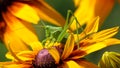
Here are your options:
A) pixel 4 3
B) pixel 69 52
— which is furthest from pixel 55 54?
pixel 4 3

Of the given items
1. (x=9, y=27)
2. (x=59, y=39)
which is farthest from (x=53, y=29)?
(x=9, y=27)

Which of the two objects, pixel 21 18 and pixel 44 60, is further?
pixel 21 18

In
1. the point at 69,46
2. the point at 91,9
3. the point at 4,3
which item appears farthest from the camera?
the point at 4,3

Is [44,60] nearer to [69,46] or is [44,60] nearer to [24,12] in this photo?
[69,46]

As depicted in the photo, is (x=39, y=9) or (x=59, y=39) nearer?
(x=59, y=39)

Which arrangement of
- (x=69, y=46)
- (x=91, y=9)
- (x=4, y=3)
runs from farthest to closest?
(x=4, y=3) → (x=91, y=9) → (x=69, y=46)

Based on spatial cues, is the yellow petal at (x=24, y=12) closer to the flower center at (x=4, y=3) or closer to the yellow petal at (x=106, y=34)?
the flower center at (x=4, y=3)

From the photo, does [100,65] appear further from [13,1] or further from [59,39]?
[13,1]
